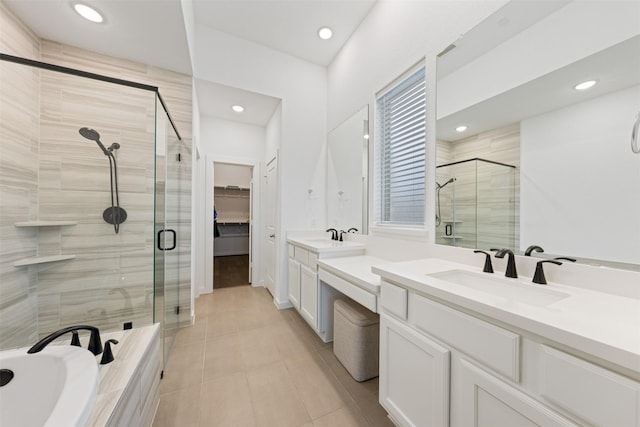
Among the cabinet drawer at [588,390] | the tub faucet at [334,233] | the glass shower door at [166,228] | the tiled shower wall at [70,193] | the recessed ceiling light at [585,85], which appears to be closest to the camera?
the cabinet drawer at [588,390]

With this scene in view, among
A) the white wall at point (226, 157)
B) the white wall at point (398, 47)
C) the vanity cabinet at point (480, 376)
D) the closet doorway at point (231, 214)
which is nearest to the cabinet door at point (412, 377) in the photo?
the vanity cabinet at point (480, 376)

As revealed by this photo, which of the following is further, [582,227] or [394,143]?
[394,143]

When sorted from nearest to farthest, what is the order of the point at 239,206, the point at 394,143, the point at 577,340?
the point at 577,340 → the point at 394,143 → the point at 239,206

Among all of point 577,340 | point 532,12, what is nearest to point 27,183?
point 577,340

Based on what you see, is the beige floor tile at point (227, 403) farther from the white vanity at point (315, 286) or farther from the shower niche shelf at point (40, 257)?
the shower niche shelf at point (40, 257)

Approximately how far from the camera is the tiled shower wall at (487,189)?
1221 millimetres

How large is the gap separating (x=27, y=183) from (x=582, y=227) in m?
3.44

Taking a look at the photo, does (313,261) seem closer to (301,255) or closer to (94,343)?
(301,255)

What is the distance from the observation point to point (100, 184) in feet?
6.35

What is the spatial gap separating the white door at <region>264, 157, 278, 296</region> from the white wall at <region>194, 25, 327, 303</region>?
270mm

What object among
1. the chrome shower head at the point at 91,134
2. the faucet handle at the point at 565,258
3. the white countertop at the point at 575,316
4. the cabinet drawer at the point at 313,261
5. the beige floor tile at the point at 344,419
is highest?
the chrome shower head at the point at 91,134

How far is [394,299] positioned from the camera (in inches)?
48.3

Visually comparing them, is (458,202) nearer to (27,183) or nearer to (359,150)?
(359,150)

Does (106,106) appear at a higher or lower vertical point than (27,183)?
higher
